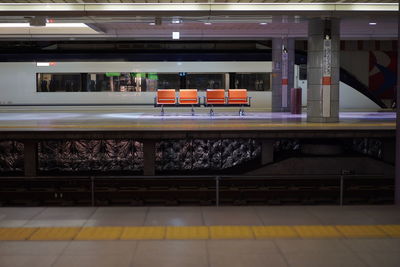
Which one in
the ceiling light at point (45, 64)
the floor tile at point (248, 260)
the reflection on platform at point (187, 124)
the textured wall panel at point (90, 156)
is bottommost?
the textured wall panel at point (90, 156)

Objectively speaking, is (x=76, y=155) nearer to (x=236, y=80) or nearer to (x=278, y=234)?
(x=236, y=80)

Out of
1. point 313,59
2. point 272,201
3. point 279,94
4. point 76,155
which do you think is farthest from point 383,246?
point 279,94

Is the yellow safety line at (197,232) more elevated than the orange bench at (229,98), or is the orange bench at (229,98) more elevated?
the orange bench at (229,98)

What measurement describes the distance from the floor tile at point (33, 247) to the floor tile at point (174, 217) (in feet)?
3.93

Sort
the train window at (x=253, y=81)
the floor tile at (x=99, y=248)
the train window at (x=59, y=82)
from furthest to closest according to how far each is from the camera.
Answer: the train window at (x=253, y=81) < the train window at (x=59, y=82) < the floor tile at (x=99, y=248)

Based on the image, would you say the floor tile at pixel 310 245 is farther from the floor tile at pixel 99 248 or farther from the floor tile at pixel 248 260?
the floor tile at pixel 99 248

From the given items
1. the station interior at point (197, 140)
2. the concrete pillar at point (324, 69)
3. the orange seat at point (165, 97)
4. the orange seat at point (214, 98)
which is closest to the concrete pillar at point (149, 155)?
the station interior at point (197, 140)

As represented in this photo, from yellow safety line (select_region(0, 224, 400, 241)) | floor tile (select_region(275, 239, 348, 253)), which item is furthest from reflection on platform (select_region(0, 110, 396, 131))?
floor tile (select_region(275, 239, 348, 253))

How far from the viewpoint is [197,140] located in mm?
15352

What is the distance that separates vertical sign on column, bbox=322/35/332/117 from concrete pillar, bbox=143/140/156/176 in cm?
542

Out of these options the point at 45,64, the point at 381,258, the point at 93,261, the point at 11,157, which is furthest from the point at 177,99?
the point at 381,258

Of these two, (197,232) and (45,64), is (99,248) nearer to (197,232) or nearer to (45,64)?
(197,232)

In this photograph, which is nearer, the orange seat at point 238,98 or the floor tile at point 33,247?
the floor tile at point 33,247

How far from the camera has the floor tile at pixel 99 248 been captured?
15.1 ft
